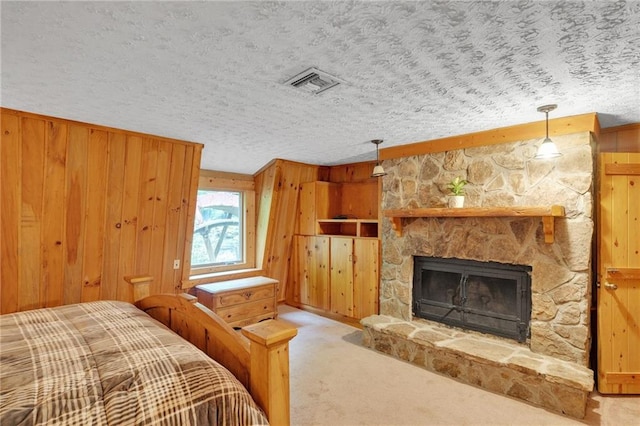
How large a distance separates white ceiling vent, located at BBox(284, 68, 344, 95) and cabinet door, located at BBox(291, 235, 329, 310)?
2.82 m

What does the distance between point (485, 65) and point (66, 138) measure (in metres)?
3.12

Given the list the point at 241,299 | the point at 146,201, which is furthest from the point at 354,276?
the point at 146,201

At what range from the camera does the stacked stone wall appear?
8.64ft

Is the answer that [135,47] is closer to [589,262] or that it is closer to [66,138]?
[66,138]

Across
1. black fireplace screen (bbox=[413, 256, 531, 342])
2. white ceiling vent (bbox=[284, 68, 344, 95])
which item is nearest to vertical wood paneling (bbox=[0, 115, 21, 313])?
white ceiling vent (bbox=[284, 68, 344, 95])

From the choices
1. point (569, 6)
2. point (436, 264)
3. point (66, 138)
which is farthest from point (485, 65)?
point (66, 138)

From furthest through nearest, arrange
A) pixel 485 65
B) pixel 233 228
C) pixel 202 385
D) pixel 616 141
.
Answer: pixel 233 228, pixel 616 141, pixel 485 65, pixel 202 385

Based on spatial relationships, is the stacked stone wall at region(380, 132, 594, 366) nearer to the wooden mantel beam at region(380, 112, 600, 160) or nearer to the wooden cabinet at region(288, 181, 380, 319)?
the wooden mantel beam at region(380, 112, 600, 160)

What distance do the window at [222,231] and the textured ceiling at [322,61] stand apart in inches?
69.2

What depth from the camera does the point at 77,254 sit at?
282 cm

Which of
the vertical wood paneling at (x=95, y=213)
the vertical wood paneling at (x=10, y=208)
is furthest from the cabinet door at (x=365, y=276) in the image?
the vertical wood paneling at (x=10, y=208)

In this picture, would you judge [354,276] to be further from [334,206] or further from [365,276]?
[334,206]

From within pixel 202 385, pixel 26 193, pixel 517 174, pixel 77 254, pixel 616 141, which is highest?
pixel 616 141

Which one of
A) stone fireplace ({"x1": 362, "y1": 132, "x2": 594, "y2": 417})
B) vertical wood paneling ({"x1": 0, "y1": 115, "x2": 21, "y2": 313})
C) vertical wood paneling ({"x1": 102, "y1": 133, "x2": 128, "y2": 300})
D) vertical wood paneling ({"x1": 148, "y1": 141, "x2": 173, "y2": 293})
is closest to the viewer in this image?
vertical wood paneling ({"x1": 0, "y1": 115, "x2": 21, "y2": 313})
